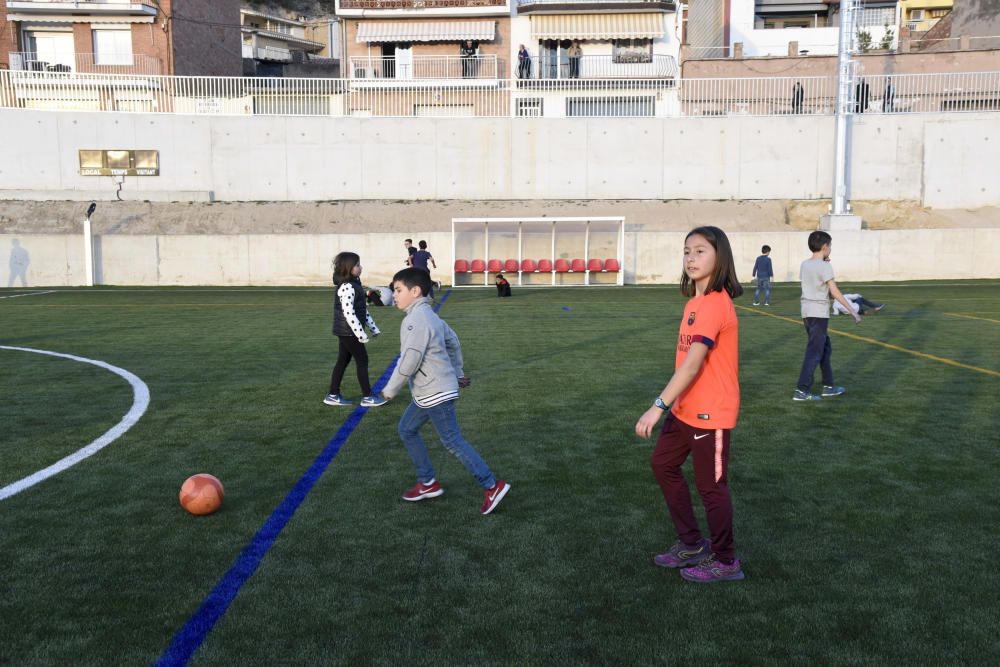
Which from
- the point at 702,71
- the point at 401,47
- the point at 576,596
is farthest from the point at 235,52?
the point at 576,596

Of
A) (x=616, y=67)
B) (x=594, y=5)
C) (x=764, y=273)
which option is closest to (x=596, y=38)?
(x=594, y=5)

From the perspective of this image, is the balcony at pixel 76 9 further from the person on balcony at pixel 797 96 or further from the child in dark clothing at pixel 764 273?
the child in dark clothing at pixel 764 273

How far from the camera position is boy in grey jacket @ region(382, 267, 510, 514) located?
5.09m

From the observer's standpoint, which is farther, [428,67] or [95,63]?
[428,67]

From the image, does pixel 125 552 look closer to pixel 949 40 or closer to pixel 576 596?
pixel 576 596

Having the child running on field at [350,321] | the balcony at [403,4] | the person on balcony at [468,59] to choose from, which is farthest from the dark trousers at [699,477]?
the balcony at [403,4]

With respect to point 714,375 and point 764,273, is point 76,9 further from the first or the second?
point 714,375

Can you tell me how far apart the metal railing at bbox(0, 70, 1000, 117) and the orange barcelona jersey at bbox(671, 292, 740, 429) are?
111 feet

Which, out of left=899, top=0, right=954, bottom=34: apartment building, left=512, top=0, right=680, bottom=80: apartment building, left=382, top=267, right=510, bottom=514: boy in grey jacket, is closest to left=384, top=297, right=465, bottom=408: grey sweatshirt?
left=382, top=267, right=510, bottom=514: boy in grey jacket

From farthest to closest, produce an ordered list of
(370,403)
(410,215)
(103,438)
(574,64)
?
1. (574,64)
2. (410,215)
3. (370,403)
4. (103,438)

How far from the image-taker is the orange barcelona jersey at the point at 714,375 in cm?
407

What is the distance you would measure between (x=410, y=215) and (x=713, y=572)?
3079cm

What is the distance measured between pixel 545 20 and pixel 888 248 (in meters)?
22.8

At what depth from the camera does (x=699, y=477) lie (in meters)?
4.20
